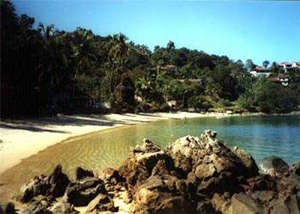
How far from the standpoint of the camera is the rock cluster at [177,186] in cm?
1366

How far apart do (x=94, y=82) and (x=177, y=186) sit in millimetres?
60659

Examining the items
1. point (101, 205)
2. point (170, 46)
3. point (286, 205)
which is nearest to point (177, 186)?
point (101, 205)

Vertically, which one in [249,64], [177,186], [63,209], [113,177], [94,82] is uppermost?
[249,64]

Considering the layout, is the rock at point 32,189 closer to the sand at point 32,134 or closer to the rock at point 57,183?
the rock at point 57,183

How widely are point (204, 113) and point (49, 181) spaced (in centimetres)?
7188

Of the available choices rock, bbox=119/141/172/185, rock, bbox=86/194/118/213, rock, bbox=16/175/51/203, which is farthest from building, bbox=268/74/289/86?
rock, bbox=86/194/118/213

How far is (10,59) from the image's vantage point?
44.5m

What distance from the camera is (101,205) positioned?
14398 millimetres

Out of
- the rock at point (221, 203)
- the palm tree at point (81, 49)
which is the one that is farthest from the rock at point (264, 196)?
the palm tree at point (81, 49)

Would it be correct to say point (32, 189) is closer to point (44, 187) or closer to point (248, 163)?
point (44, 187)

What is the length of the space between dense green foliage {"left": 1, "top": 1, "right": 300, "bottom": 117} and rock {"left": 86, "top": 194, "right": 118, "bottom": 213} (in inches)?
1134

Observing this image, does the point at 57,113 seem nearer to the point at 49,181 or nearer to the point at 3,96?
the point at 3,96

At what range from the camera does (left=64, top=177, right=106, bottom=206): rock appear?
1518 centimetres

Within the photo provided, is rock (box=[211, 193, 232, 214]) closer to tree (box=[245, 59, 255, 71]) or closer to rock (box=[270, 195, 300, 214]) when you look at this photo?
rock (box=[270, 195, 300, 214])
